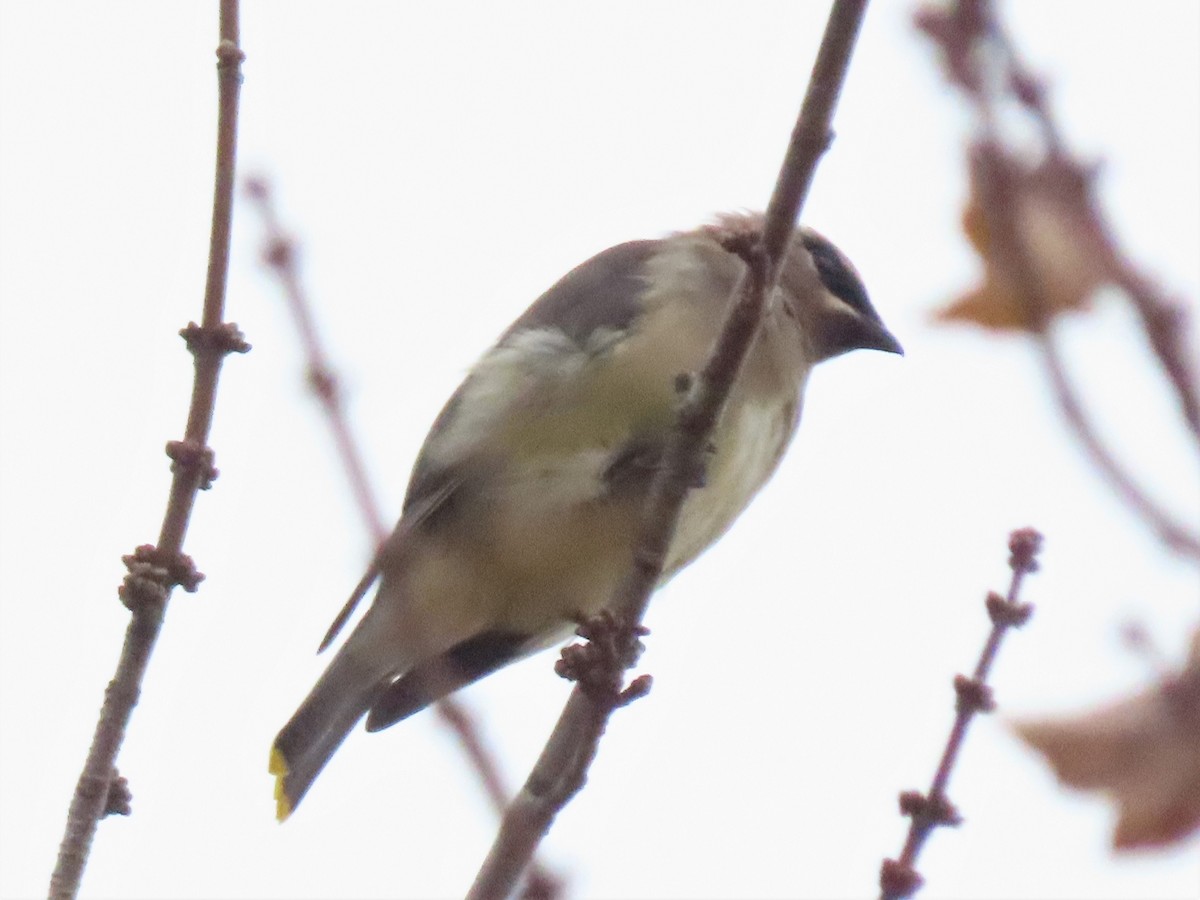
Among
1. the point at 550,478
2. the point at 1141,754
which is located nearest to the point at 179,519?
the point at 1141,754

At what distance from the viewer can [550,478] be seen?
4.74m

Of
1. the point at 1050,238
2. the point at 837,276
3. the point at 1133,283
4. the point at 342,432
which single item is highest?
the point at 837,276

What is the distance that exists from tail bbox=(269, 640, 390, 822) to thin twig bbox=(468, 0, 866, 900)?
168 centimetres

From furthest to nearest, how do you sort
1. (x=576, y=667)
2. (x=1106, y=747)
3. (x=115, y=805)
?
(x=576, y=667) → (x=115, y=805) → (x=1106, y=747)

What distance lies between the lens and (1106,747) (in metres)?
1.47

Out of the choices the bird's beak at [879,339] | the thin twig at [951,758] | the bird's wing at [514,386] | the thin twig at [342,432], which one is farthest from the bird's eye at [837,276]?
the thin twig at [951,758]

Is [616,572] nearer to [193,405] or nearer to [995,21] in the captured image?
[193,405]

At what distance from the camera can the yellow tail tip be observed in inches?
178

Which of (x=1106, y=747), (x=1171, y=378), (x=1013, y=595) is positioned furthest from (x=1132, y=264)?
(x=1013, y=595)

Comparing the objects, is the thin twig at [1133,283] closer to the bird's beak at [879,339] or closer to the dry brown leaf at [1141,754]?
the dry brown leaf at [1141,754]

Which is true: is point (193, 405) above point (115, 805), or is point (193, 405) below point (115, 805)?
above

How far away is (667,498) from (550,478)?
1638 millimetres

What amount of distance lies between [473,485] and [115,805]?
8.27 feet

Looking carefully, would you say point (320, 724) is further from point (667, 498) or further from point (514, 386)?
point (667, 498)
